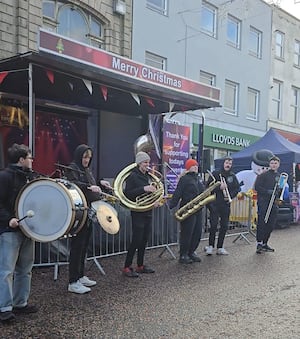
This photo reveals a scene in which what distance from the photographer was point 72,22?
1354cm

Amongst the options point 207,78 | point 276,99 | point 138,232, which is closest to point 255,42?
point 276,99

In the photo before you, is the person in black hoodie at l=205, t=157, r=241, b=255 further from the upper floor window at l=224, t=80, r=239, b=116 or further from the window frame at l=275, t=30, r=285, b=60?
the window frame at l=275, t=30, r=285, b=60

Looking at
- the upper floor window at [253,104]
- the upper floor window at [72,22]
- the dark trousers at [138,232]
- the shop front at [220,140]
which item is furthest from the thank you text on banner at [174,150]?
the upper floor window at [253,104]

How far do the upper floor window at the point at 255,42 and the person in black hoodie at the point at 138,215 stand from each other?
16.8 metres

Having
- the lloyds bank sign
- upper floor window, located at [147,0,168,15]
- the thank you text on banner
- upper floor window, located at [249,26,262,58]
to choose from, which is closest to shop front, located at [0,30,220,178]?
the thank you text on banner

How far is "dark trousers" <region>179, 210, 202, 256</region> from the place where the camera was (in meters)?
7.72

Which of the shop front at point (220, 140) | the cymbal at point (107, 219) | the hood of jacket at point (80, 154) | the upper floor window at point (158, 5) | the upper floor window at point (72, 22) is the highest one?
the upper floor window at point (158, 5)

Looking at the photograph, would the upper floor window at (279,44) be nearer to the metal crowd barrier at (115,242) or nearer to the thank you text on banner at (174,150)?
the thank you text on banner at (174,150)

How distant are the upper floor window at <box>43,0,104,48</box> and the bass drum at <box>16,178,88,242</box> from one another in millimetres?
8990

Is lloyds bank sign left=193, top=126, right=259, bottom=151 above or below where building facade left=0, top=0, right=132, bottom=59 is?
below

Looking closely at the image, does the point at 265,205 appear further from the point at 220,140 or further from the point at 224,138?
the point at 224,138

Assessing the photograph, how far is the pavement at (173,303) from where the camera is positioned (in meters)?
4.47

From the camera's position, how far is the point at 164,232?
8.66 m

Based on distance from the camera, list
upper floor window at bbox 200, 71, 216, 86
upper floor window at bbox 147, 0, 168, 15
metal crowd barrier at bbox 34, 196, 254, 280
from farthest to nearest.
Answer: upper floor window at bbox 200, 71, 216, 86
upper floor window at bbox 147, 0, 168, 15
metal crowd barrier at bbox 34, 196, 254, 280
